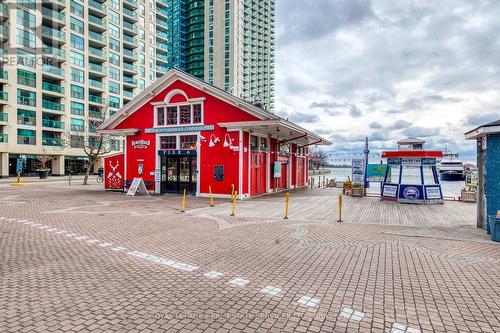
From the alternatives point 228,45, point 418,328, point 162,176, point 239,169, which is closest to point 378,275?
point 418,328

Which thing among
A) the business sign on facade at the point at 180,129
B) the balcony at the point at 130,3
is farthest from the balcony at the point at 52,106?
the business sign on facade at the point at 180,129

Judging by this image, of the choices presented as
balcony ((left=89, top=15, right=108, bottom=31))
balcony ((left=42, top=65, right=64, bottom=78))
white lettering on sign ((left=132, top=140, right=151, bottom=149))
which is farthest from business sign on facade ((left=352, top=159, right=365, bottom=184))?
balcony ((left=89, top=15, right=108, bottom=31))

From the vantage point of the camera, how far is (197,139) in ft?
68.8

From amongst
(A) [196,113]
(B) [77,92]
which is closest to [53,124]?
(B) [77,92]

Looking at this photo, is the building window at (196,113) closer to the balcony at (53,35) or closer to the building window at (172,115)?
the building window at (172,115)

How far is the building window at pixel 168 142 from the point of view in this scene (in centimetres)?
2193

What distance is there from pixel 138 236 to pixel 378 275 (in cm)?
656

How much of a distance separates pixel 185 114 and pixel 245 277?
56.3ft

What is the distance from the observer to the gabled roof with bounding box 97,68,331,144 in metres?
19.2

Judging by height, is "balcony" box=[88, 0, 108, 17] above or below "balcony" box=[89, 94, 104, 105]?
above

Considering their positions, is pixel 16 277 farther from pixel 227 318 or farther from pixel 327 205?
pixel 327 205

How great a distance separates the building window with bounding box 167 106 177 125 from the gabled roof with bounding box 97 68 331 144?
1466 mm

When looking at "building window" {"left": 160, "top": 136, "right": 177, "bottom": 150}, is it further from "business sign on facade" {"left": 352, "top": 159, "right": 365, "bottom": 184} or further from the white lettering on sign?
"business sign on facade" {"left": 352, "top": 159, "right": 365, "bottom": 184}

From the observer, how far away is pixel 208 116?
67.9ft
